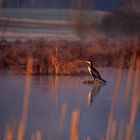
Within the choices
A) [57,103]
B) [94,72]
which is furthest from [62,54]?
[57,103]

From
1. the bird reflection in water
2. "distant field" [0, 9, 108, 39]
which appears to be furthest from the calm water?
"distant field" [0, 9, 108, 39]

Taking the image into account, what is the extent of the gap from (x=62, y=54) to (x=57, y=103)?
75.2 inches

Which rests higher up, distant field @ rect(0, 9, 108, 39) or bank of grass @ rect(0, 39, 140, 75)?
distant field @ rect(0, 9, 108, 39)

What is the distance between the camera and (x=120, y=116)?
420 centimetres

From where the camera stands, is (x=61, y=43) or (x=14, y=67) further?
(x=61, y=43)

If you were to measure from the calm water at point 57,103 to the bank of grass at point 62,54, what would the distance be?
0.60ft

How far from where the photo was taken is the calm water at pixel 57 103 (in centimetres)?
394

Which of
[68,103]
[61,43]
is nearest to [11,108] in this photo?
[68,103]

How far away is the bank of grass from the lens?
626cm

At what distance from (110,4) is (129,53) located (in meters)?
0.70

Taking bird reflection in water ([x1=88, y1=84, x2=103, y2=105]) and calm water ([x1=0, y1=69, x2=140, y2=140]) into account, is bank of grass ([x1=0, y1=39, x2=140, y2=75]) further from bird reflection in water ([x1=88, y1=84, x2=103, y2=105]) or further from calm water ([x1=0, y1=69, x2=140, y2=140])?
bird reflection in water ([x1=88, y1=84, x2=103, y2=105])

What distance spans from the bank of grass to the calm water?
7.2 inches

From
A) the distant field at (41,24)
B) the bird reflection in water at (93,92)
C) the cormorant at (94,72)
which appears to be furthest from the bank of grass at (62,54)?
the bird reflection in water at (93,92)

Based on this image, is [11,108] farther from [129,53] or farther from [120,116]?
[129,53]
